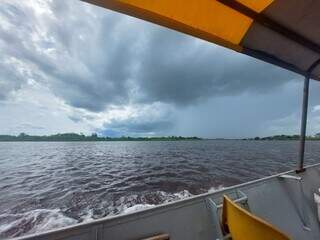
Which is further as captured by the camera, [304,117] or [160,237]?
[304,117]

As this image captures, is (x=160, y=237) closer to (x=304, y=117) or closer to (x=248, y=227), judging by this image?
(x=248, y=227)

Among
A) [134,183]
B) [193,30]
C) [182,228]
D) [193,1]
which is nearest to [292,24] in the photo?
[193,30]

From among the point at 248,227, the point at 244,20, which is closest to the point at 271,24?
the point at 244,20

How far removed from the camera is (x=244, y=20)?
1.67 metres

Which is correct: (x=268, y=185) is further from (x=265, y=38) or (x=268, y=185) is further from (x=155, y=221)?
(x=265, y=38)

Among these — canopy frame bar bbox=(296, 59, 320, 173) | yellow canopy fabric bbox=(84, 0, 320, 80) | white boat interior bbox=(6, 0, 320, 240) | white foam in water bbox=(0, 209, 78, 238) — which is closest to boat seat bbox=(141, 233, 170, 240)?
white boat interior bbox=(6, 0, 320, 240)

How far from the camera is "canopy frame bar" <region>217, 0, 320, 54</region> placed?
148 centimetres

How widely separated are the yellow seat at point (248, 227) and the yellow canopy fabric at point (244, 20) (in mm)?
1489

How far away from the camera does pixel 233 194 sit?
2082 millimetres

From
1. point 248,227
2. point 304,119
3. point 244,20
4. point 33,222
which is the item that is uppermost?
point 244,20

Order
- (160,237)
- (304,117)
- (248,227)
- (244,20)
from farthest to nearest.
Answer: (304,117) < (244,20) < (160,237) < (248,227)

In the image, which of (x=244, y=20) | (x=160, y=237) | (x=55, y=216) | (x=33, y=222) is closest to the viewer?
(x=160, y=237)

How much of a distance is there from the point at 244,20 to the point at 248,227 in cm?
170

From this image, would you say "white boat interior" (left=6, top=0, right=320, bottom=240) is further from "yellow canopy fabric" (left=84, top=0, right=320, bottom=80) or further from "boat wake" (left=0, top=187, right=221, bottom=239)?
"boat wake" (left=0, top=187, right=221, bottom=239)
